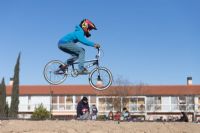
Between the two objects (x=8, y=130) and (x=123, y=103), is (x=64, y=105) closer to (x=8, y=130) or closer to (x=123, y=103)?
(x=123, y=103)

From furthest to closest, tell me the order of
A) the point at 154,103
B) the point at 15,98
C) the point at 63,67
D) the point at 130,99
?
1. the point at 154,103
2. the point at 130,99
3. the point at 15,98
4. the point at 63,67

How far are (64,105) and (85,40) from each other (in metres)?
67.8

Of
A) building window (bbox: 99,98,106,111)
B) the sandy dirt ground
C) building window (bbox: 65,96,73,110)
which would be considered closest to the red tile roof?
building window (bbox: 65,96,73,110)

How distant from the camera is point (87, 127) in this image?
15.3 metres

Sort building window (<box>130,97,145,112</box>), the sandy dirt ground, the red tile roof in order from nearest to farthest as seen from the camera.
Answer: the sandy dirt ground < building window (<box>130,97,145,112</box>) < the red tile roof

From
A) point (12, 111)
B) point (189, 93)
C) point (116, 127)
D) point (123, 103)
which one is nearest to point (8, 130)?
point (116, 127)

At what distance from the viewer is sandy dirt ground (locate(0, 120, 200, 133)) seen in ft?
49.3

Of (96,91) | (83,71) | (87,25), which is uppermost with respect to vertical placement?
(96,91)

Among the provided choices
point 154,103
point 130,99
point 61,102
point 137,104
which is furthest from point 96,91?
point 154,103

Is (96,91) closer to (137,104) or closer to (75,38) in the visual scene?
(137,104)

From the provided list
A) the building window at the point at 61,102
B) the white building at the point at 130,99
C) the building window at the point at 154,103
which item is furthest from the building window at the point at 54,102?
the building window at the point at 154,103

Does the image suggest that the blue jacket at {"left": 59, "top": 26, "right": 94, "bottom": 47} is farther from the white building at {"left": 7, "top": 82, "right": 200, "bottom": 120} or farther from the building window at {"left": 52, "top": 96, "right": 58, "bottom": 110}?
the building window at {"left": 52, "top": 96, "right": 58, "bottom": 110}

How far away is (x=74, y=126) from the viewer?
15281 millimetres

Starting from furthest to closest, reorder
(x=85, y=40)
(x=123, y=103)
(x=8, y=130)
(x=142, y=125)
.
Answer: (x=123, y=103) → (x=85, y=40) → (x=142, y=125) → (x=8, y=130)
